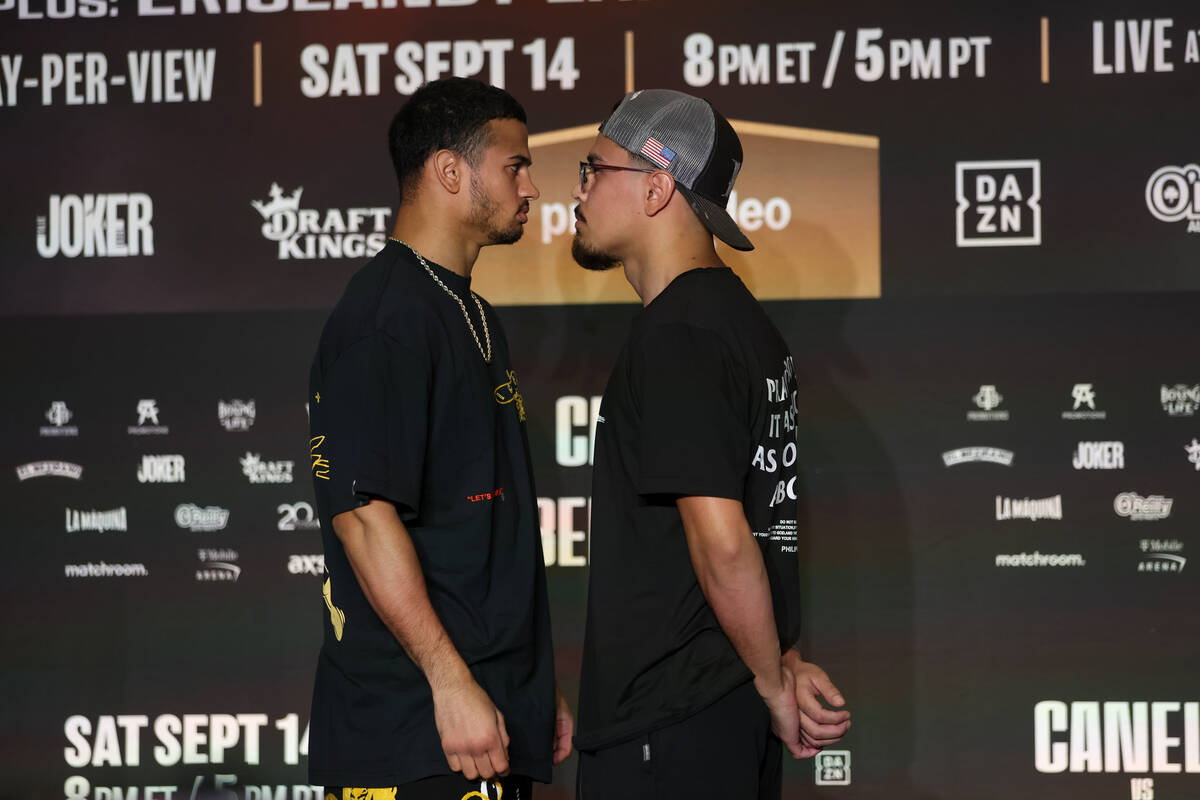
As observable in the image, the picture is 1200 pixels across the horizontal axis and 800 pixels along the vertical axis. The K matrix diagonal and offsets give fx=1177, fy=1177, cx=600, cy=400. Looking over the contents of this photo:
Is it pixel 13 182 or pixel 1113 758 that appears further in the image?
pixel 13 182

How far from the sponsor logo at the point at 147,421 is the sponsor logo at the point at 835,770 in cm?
201

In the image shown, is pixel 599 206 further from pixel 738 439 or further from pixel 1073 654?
pixel 1073 654

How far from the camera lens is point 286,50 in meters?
3.27

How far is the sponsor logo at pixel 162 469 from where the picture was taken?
3.26 meters

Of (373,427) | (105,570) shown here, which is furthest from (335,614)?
(105,570)

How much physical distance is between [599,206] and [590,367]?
136 cm

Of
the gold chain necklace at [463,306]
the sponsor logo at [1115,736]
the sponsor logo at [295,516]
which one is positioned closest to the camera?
the gold chain necklace at [463,306]

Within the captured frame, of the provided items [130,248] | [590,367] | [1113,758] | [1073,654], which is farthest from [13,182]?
[1113,758]

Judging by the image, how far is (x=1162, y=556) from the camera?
308 cm

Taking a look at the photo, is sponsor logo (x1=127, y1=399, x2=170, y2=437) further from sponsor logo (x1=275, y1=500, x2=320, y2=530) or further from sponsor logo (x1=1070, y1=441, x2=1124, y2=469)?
sponsor logo (x1=1070, y1=441, x2=1124, y2=469)

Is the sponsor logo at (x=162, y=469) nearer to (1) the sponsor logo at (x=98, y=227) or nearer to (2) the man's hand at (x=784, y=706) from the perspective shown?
(1) the sponsor logo at (x=98, y=227)

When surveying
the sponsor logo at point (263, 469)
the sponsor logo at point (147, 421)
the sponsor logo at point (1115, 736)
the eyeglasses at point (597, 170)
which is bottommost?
the sponsor logo at point (1115, 736)

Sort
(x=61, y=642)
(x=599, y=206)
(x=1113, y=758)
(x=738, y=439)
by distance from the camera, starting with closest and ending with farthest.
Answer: (x=738, y=439)
(x=599, y=206)
(x=1113, y=758)
(x=61, y=642)

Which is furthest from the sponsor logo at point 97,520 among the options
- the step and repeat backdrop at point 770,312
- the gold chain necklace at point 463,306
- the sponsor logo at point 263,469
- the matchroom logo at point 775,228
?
the gold chain necklace at point 463,306
